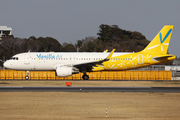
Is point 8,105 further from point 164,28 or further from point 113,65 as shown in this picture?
point 164,28

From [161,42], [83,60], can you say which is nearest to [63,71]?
[83,60]

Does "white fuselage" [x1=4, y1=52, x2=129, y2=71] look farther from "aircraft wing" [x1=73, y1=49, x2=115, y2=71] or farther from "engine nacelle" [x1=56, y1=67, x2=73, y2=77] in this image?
"engine nacelle" [x1=56, y1=67, x2=73, y2=77]

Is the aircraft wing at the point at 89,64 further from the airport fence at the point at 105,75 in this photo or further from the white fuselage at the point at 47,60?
the airport fence at the point at 105,75

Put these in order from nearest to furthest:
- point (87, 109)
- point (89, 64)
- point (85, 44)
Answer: point (87, 109), point (89, 64), point (85, 44)

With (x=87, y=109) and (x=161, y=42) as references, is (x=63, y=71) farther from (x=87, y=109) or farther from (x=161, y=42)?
(x=87, y=109)

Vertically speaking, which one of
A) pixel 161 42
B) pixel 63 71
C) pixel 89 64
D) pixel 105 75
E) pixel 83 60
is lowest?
pixel 105 75

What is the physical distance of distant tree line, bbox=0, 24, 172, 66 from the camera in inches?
3440

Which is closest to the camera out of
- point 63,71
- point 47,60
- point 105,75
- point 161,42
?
point 63,71

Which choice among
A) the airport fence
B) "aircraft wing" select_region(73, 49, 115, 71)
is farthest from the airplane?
the airport fence

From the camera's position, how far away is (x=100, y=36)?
388 feet

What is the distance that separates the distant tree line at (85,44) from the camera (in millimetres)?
87375

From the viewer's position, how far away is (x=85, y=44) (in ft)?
343

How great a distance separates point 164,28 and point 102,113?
84.7 feet

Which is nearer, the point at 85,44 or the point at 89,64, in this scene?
the point at 89,64
